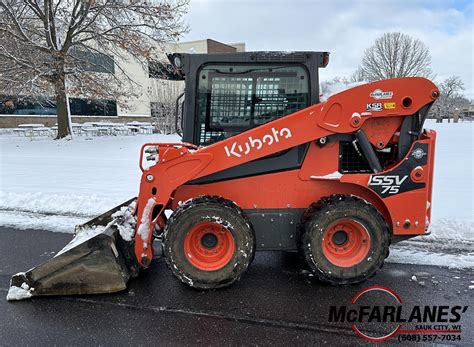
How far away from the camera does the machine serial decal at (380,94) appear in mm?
3525

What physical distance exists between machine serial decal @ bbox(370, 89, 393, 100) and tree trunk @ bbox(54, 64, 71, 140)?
Answer: 53.6 feet

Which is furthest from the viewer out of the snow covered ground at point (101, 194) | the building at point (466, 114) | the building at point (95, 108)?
the building at point (466, 114)

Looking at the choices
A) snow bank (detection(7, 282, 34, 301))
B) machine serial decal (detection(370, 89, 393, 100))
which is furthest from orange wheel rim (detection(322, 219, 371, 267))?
snow bank (detection(7, 282, 34, 301))

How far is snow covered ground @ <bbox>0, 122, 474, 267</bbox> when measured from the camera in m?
4.67

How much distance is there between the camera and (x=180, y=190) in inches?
153

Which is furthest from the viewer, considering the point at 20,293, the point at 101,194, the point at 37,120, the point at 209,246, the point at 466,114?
the point at 466,114

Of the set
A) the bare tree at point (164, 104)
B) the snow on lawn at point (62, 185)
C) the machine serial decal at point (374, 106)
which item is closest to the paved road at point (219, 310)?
the machine serial decal at point (374, 106)

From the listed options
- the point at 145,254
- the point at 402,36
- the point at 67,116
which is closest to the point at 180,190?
the point at 145,254

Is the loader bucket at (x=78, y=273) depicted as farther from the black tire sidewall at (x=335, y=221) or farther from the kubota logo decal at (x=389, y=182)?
the kubota logo decal at (x=389, y=182)

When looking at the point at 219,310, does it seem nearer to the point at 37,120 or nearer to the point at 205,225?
the point at 205,225

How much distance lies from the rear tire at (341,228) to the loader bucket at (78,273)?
1772 mm

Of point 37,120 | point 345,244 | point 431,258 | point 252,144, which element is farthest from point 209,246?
point 37,120

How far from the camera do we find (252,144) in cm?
359

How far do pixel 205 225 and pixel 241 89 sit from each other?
1.46 metres
